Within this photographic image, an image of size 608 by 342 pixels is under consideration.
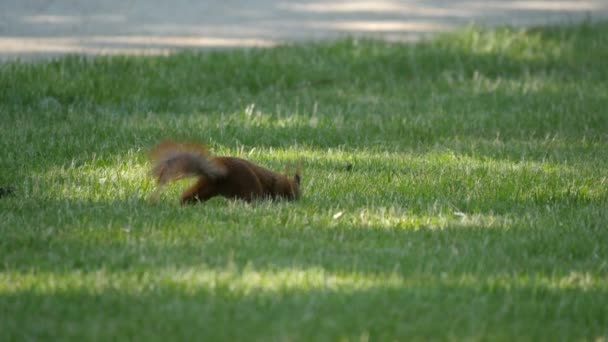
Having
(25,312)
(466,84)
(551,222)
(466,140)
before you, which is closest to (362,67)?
(466,84)

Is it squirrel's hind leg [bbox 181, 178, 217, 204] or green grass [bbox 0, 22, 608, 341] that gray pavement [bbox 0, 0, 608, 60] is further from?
squirrel's hind leg [bbox 181, 178, 217, 204]

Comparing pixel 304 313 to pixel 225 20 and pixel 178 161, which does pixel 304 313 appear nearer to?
pixel 178 161

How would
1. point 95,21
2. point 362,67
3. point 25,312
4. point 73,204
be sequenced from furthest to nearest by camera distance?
point 95,21 < point 362,67 < point 73,204 < point 25,312

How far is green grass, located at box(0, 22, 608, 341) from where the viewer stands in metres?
4.19

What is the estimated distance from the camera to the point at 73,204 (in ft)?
19.2

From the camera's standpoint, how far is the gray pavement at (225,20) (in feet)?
37.0

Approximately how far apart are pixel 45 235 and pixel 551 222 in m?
2.48

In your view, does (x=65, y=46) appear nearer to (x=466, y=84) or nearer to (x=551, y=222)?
(x=466, y=84)

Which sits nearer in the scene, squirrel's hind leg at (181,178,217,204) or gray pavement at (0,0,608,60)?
squirrel's hind leg at (181,178,217,204)

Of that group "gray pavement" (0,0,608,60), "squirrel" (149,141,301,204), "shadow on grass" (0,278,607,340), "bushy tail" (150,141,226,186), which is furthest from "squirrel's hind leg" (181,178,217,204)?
"gray pavement" (0,0,608,60)

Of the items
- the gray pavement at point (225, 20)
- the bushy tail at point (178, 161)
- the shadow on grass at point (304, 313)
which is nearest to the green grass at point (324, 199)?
the shadow on grass at point (304, 313)

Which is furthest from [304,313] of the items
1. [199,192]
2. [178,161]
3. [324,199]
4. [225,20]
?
[225,20]

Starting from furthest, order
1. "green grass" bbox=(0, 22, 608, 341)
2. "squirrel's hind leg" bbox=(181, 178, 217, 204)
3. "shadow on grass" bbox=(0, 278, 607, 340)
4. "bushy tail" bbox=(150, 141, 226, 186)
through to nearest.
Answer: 1. "squirrel's hind leg" bbox=(181, 178, 217, 204)
2. "bushy tail" bbox=(150, 141, 226, 186)
3. "green grass" bbox=(0, 22, 608, 341)
4. "shadow on grass" bbox=(0, 278, 607, 340)

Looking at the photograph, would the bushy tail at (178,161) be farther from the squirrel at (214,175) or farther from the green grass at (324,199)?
the green grass at (324,199)
